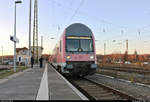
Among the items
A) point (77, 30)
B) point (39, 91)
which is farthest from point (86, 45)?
point (39, 91)

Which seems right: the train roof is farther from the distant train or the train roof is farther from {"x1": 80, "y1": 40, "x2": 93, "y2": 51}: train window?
{"x1": 80, "y1": 40, "x2": 93, "y2": 51}: train window

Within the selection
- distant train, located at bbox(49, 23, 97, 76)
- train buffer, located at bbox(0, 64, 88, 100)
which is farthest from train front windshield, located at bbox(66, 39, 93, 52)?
train buffer, located at bbox(0, 64, 88, 100)

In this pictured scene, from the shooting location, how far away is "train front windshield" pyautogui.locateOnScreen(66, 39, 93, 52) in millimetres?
12070

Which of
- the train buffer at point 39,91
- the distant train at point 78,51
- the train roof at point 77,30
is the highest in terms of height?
the train roof at point 77,30

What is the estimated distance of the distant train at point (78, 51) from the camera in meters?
11.7

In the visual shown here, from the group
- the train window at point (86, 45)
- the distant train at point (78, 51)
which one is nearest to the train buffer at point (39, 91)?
the distant train at point (78, 51)

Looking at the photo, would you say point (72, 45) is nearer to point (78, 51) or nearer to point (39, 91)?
point (78, 51)

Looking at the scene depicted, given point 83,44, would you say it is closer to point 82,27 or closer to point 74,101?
point 82,27

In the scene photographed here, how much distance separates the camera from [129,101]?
6426 mm

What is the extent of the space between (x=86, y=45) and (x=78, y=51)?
0.75 m

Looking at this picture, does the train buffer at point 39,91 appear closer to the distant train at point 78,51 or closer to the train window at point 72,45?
the distant train at point 78,51

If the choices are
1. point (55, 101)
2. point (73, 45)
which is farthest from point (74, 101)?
point (73, 45)

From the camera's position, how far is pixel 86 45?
40.4ft

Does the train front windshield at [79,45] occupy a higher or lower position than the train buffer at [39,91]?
higher
